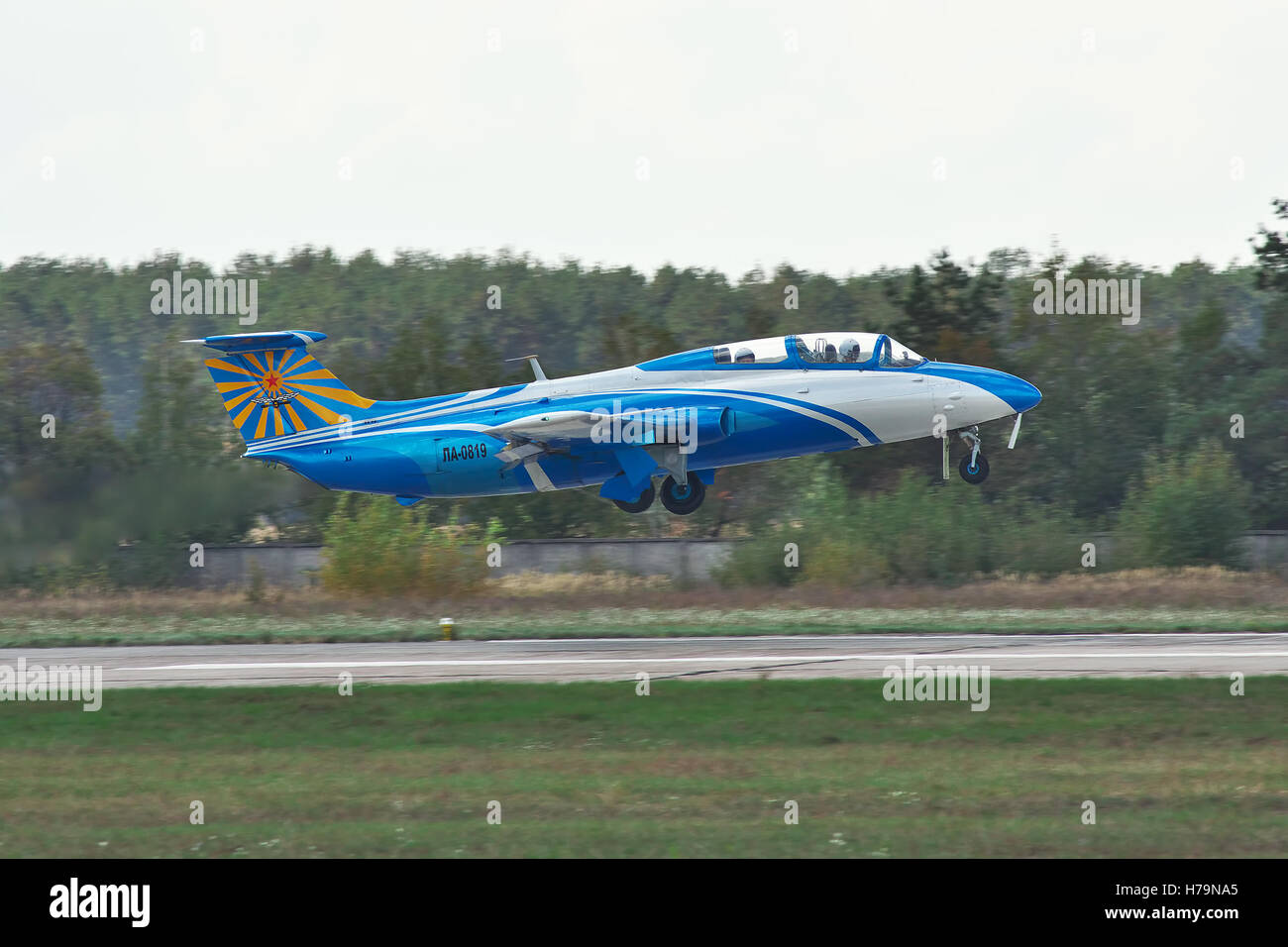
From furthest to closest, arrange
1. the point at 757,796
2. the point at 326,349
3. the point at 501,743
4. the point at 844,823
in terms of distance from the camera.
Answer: the point at 326,349 → the point at 501,743 → the point at 757,796 → the point at 844,823

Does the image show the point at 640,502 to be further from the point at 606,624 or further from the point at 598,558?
the point at 598,558

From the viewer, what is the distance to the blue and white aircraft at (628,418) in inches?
1096

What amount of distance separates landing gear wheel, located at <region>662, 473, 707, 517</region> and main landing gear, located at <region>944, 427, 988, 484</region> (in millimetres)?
5413

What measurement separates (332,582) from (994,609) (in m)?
15.2

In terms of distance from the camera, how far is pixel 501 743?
50.9 ft

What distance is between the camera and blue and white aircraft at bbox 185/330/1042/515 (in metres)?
27.8

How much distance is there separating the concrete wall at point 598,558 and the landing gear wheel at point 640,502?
5719 millimetres

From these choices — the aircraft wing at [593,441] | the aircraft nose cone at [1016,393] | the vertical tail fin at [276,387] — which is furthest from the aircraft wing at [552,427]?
the aircraft nose cone at [1016,393]

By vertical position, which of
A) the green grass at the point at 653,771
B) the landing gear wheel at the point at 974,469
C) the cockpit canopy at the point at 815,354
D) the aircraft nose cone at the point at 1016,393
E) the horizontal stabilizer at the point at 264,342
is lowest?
the green grass at the point at 653,771

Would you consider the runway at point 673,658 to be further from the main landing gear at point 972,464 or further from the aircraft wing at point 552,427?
the main landing gear at point 972,464

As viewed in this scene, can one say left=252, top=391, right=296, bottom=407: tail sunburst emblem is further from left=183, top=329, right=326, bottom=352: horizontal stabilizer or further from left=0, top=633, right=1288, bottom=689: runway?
left=0, top=633, right=1288, bottom=689: runway

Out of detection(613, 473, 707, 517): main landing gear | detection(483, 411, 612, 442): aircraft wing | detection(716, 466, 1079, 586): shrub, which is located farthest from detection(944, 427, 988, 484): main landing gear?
detection(483, 411, 612, 442): aircraft wing

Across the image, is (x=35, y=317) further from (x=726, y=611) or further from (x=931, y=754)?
(x=931, y=754)

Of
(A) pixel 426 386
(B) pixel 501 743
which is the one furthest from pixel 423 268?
(B) pixel 501 743
